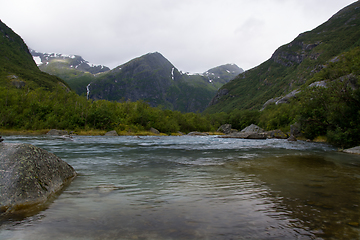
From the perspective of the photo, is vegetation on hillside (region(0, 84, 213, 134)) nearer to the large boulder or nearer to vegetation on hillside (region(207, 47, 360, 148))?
vegetation on hillside (region(207, 47, 360, 148))

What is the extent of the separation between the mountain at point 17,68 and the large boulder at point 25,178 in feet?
343

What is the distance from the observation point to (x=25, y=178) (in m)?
5.34

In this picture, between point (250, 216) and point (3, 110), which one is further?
point (3, 110)

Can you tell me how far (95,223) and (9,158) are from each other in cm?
378

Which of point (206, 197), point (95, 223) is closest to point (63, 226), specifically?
point (95, 223)

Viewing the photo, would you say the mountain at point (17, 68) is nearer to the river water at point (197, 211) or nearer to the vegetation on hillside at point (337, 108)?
the river water at point (197, 211)

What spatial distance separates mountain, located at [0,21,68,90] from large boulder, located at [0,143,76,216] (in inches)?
4117

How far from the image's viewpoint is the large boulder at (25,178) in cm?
484

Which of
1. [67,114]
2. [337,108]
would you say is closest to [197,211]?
[337,108]

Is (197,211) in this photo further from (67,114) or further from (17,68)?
(17,68)

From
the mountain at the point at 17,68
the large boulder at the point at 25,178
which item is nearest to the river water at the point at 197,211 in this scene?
the large boulder at the point at 25,178

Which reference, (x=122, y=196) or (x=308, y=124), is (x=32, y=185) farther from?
(x=308, y=124)

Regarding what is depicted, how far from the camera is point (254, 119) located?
116 metres

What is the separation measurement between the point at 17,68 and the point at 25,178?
159060 millimetres
